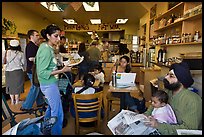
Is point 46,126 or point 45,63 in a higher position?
point 45,63

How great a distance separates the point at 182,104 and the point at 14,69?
11.8 ft

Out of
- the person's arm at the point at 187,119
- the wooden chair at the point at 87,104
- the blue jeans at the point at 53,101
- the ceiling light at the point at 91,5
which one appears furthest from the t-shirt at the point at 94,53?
the person's arm at the point at 187,119

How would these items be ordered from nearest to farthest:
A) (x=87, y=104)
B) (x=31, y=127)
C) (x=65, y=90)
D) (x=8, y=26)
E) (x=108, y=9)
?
(x=31, y=127) → (x=87, y=104) → (x=65, y=90) → (x=8, y=26) → (x=108, y=9)

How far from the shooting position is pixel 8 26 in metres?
5.96

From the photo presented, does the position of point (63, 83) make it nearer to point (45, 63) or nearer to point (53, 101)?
point (53, 101)

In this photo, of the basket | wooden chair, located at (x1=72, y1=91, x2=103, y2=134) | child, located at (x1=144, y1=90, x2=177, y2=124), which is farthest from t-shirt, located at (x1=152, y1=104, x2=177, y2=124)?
the basket

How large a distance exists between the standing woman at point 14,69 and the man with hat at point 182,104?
3.31 meters

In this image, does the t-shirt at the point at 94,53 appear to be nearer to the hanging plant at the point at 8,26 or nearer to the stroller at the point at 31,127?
the hanging plant at the point at 8,26

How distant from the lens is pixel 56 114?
2.41 m

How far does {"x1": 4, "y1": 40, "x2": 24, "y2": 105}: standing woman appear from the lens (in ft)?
13.8

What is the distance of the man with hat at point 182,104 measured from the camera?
164cm

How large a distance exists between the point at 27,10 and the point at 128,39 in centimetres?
464

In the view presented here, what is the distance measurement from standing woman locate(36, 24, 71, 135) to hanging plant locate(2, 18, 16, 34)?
12.4ft

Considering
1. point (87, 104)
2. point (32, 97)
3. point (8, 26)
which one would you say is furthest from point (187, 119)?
point (8, 26)
